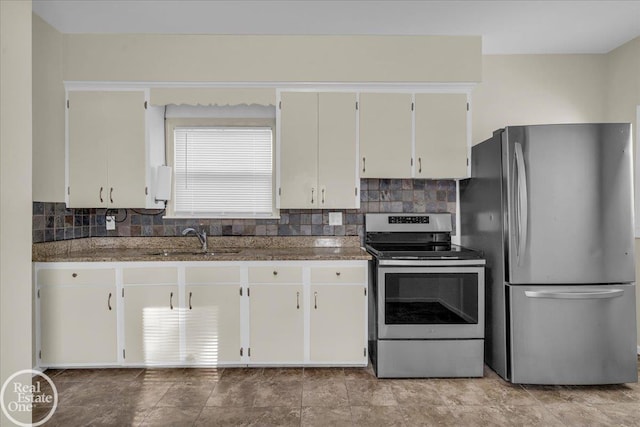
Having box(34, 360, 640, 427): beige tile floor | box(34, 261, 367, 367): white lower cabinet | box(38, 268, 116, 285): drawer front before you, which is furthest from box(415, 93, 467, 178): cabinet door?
box(38, 268, 116, 285): drawer front

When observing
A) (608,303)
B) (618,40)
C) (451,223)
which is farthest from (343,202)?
(618,40)

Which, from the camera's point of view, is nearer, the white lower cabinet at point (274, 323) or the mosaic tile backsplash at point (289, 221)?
the white lower cabinet at point (274, 323)

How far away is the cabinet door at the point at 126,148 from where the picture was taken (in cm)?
310

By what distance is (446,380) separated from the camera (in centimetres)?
271

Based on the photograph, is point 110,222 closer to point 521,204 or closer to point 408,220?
point 408,220

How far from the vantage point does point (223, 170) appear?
11.4 ft

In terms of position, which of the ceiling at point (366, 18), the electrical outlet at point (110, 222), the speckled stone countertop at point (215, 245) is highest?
the ceiling at point (366, 18)

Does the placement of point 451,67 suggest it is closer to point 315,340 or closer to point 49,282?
point 315,340

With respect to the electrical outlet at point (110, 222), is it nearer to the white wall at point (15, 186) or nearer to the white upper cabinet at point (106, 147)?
the white upper cabinet at point (106, 147)

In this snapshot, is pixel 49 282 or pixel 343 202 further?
pixel 343 202

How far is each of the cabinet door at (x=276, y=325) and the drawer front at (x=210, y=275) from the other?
0.58 ft

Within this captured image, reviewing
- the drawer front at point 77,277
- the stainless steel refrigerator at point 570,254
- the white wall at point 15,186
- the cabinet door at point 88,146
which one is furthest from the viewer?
the cabinet door at point 88,146

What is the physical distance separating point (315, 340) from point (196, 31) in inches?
101

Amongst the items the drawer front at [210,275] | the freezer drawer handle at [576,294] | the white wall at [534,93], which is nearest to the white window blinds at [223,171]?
the drawer front at [210,275]
